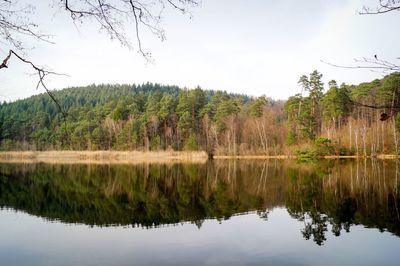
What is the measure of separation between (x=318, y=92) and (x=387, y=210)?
149 ft

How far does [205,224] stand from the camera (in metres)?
12.4

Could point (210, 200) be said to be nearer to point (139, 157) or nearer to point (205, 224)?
point (205, 224)

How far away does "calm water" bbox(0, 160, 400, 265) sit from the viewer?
9031 mm

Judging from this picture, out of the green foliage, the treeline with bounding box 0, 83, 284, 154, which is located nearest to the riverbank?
the green foliage

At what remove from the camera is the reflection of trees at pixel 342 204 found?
11.7 m

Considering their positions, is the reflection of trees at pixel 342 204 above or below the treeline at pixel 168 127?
below

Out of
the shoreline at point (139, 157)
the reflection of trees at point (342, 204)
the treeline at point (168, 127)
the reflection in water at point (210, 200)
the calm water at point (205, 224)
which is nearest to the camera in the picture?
the calm water at point (205, 224)

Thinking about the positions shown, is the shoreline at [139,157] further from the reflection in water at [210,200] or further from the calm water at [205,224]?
the calm water at [205,224]

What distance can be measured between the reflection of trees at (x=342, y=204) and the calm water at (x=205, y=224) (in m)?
0.04

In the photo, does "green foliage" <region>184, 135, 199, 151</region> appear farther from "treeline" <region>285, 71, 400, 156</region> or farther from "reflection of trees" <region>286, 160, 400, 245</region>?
"reflection of trees" <region>286, 160, 400, 245</region>

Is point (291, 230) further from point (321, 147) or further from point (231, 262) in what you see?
point (321, 147)

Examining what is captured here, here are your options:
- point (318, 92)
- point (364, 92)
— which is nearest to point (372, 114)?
point (364, 92)

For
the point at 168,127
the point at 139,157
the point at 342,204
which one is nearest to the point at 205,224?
the point at 342,204

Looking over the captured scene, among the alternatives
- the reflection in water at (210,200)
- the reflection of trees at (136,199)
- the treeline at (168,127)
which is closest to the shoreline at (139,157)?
the treeline at (168,127)
